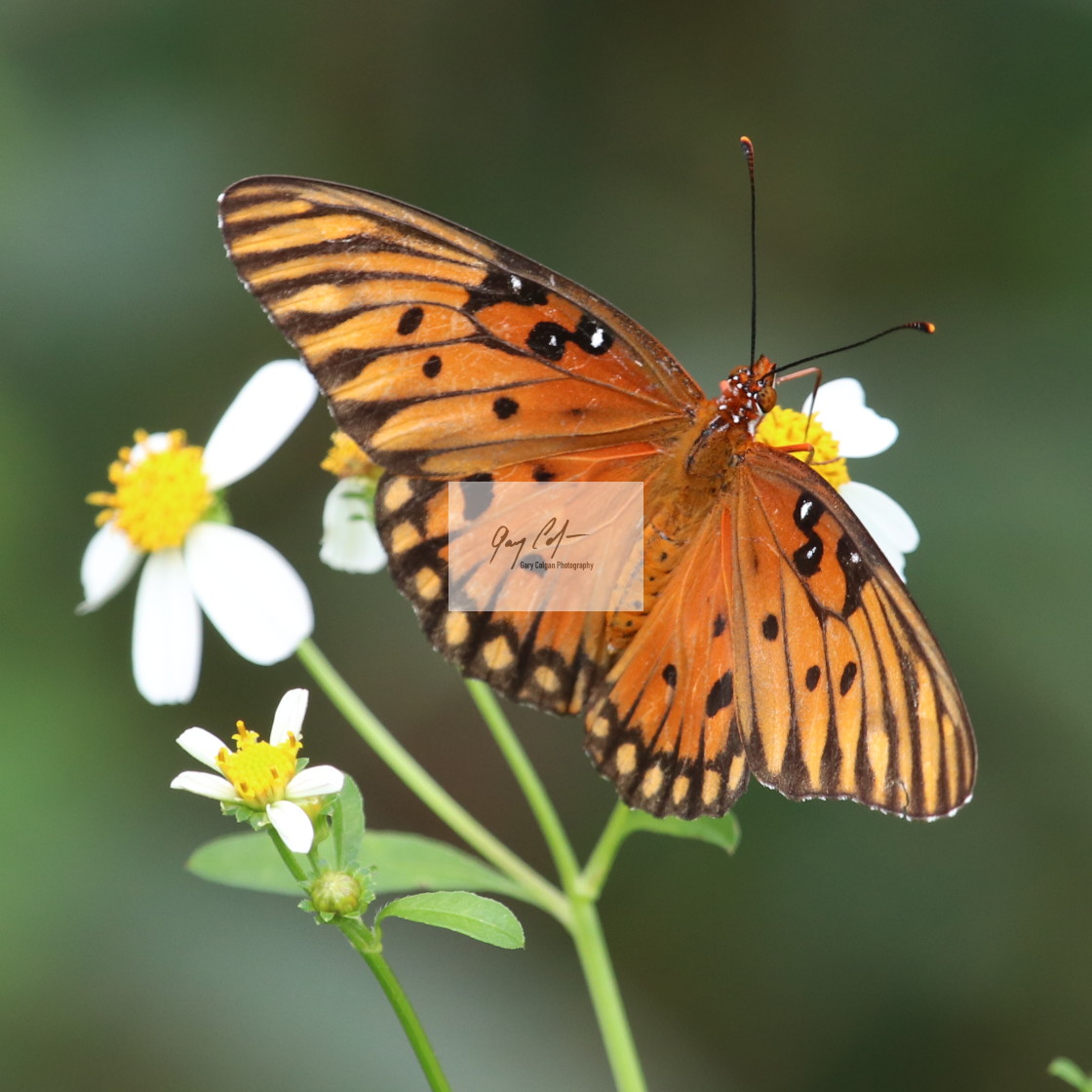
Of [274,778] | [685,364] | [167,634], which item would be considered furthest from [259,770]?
[685,364]

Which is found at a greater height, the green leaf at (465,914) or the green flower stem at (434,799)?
the green flower stem at (434,799)

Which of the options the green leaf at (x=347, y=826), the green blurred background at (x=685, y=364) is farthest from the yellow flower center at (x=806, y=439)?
the green blurred background at (x=685, y=364)

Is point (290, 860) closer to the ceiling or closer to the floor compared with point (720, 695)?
closer to the floor

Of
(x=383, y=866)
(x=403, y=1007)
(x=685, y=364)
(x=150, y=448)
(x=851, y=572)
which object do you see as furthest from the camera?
(x=685, y=364)

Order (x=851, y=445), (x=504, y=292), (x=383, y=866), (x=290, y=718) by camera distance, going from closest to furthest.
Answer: (x=290, y=718)
(x=504, y=292)
(x=383, y=866)
(x=851, y=445)

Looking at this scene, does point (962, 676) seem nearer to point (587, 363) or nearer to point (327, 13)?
point (587, 363)

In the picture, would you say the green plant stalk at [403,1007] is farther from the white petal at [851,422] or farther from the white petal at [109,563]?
the white petal at [851,422]

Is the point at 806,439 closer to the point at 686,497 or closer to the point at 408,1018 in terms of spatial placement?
the point at 686,497

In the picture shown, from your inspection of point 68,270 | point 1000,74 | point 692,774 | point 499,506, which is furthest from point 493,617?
point 1000,74
